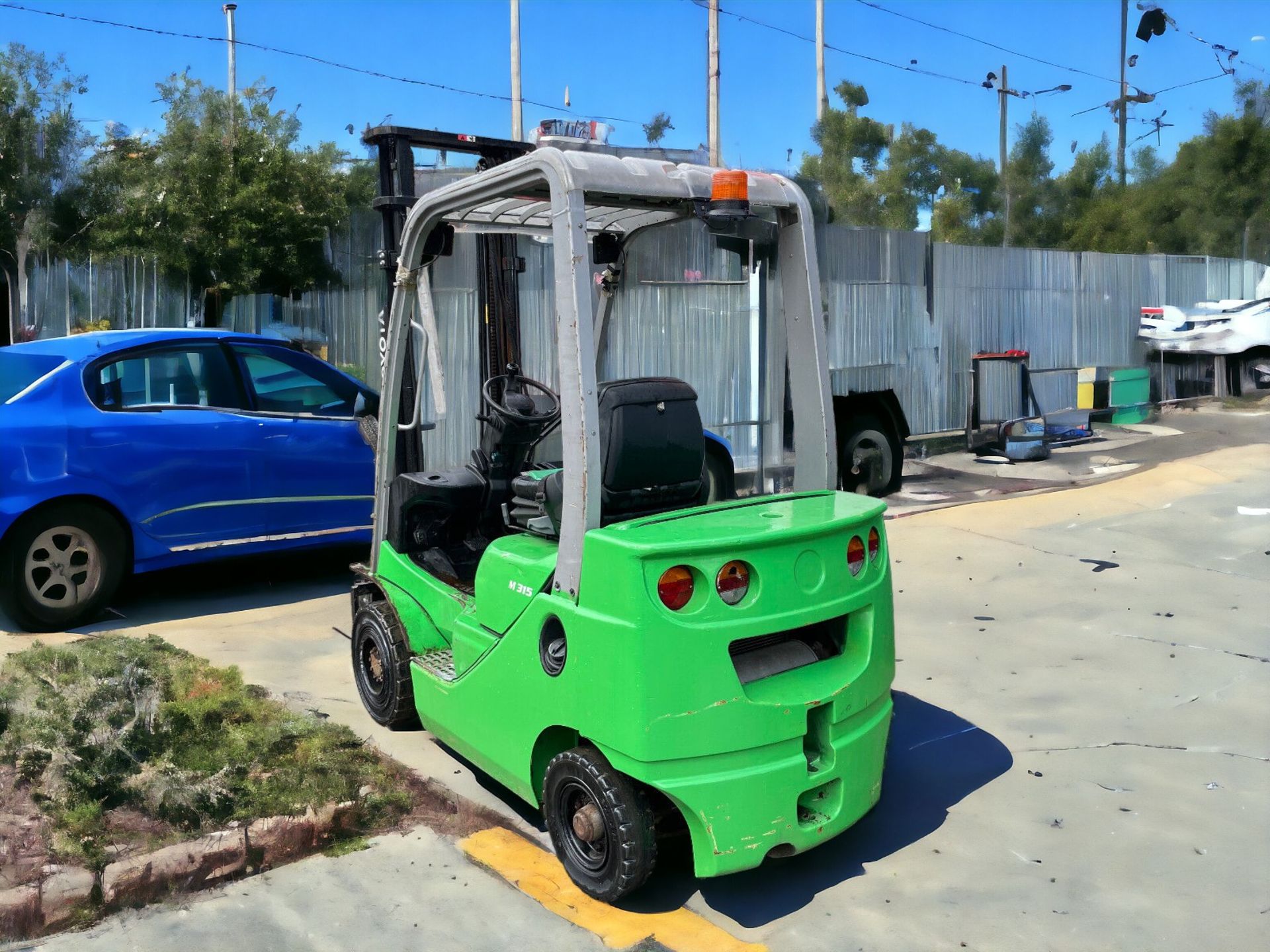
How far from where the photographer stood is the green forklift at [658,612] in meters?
3.35

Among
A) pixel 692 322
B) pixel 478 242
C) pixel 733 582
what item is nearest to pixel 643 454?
pixel 733 582

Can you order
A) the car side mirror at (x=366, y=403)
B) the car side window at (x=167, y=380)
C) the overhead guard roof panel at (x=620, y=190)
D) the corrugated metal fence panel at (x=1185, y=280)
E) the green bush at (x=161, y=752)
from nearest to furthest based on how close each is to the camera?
the overhead guard roof panel at (x=620, y=190)
the green bush at (x=161, y=752)
the car side window at (x=167, y=380)
the car side mirror at (x=366, y=403)
the corrugated metal fence panel at (x=1185, y=280)

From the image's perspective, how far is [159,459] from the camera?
22.3ft

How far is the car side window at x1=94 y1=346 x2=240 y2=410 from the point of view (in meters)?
6.75

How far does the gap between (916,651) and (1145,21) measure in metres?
32.5

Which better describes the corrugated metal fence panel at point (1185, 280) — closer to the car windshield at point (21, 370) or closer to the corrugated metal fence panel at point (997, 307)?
the corrugated metal fence panel at point (997, 307)

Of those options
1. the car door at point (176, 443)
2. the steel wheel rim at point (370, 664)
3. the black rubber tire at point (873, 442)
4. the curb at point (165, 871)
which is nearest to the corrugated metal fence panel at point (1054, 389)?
the black rubber tire at point (873, 442)

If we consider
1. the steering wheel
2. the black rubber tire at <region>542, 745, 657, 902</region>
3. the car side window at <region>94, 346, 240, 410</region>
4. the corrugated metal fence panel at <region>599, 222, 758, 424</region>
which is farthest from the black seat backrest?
the corrugated metal fence panel at <region>599, 222, 758, 424</region>

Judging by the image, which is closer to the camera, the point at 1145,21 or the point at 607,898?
the point at 607,898

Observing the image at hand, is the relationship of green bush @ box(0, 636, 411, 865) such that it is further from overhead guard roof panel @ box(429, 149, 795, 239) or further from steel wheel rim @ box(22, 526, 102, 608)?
overhead guard roof panel @ box(429, 149, 795, 239)

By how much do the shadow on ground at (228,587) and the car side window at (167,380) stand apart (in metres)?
1.13

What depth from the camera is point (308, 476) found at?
24.2 feet

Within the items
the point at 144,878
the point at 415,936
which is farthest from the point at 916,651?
the point at 144,878

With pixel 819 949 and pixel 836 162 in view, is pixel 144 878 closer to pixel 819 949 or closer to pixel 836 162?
pixel 819 949
